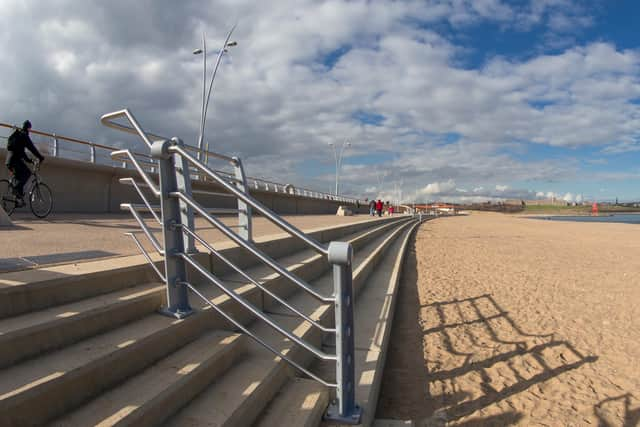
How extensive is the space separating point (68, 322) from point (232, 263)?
1.03 m

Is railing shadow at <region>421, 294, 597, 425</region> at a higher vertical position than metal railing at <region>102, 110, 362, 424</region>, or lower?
lower

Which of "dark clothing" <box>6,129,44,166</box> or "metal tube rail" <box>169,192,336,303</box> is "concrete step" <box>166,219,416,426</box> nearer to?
"metal tube rail" <box>169,192,336,303</box>

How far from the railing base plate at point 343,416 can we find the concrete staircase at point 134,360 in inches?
2.0

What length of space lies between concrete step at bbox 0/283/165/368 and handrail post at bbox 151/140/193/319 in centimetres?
16

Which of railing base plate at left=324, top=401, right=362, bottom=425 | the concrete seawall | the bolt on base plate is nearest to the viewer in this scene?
railing base plate at left=324, top=401, right=362, bottom=425

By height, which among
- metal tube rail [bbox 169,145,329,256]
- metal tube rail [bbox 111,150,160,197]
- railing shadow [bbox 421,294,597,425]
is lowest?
railing shadow [bbox 421,294,597,425]

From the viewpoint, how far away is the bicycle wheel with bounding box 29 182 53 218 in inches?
293

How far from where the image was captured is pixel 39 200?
7.55 metres

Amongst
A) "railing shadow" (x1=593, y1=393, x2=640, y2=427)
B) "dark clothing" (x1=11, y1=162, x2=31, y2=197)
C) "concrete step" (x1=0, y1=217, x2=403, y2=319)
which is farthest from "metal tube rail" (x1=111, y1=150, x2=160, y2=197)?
"dark clothing" (x1=11, y1=162, x2=31, y2=197)

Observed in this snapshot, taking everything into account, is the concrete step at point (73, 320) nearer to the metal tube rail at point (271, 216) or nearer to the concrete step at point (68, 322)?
the concrete step at point (68, 322)

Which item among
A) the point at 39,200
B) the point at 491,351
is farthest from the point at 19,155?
the point at 491,351

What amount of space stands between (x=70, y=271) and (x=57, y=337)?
Answer: 0.71 metres

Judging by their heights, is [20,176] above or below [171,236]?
above

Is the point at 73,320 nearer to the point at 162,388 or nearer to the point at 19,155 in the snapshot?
the point at 162,388
